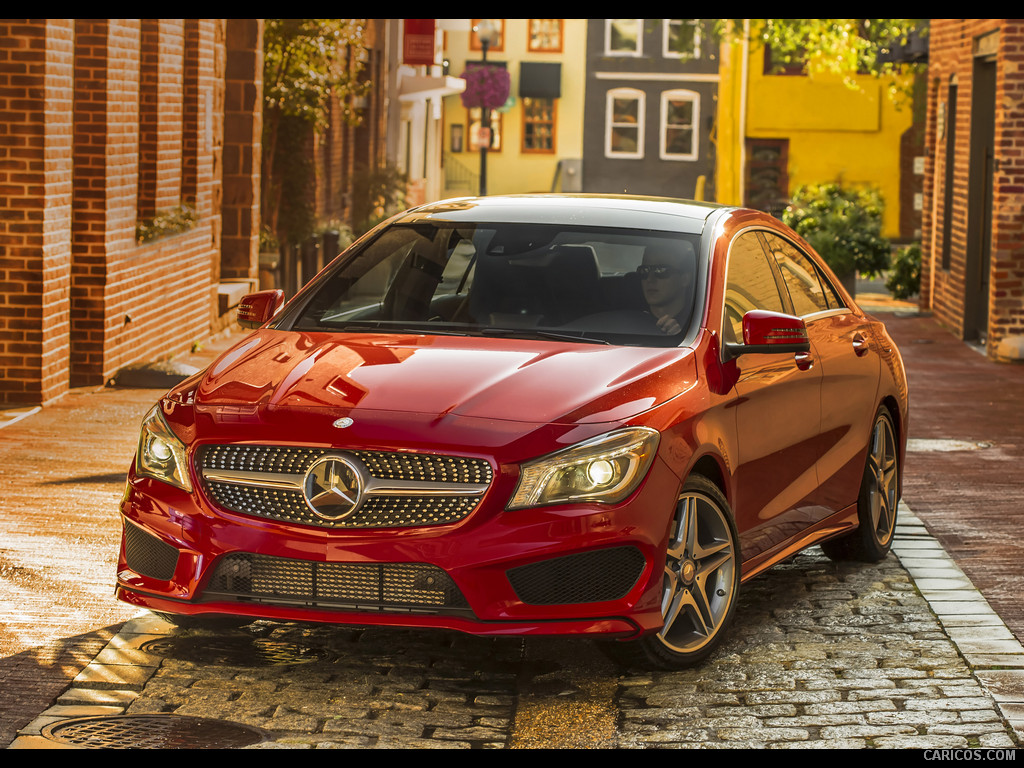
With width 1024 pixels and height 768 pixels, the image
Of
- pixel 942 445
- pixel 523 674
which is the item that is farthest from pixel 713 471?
pixel 942 445

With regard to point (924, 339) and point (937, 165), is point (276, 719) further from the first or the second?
point (937, 165)

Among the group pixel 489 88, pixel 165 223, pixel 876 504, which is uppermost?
pixel 489 88

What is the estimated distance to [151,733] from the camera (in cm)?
521

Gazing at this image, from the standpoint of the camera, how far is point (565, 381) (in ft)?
18.9

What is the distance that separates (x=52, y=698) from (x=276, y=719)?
738 mm

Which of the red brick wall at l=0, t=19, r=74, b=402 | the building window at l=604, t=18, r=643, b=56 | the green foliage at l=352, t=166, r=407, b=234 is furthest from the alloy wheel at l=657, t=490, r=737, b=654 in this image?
the building window at l=604, t=18, r=643, b=56

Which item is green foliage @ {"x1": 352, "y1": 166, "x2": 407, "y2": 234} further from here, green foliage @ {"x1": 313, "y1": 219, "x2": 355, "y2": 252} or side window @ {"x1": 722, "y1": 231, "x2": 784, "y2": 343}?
side window @ {"x1": 722, "y1": 231, "x2": 784, "y2": 343}

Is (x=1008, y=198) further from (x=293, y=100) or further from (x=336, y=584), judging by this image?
(x=336, y=584)

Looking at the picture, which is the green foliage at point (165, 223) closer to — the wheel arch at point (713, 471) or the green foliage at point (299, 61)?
the green foliage at point (299, 61)

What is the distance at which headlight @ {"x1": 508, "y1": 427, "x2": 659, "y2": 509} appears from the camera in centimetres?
538

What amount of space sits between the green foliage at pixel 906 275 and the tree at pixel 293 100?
25.0ft

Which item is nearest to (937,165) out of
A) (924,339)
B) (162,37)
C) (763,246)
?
(924,339)

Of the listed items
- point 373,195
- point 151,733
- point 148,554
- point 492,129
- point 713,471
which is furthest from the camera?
point 492,129

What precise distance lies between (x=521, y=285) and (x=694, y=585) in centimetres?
137
